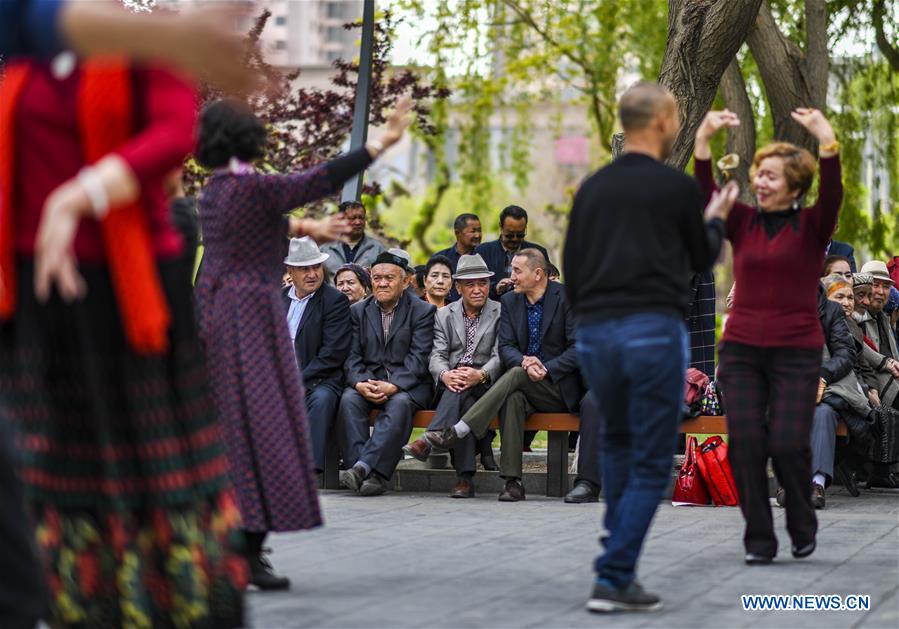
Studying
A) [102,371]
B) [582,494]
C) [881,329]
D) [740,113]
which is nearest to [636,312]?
[102,371]

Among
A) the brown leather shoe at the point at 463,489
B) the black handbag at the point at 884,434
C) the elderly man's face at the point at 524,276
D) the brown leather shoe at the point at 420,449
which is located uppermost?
the elderly man's face at the point at 524,276

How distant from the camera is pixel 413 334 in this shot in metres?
11.9

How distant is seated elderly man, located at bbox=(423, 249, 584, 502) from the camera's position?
11312mm

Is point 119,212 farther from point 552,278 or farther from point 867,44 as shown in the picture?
point 867,44

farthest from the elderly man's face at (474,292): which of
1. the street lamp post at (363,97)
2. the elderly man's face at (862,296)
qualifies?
the street lamp post at (363,97)

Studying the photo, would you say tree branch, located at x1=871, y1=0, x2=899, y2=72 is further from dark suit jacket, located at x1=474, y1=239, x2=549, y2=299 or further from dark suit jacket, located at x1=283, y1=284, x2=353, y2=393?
dark suit jacket, located at x1=283, y1=284, x2=353, y2=393

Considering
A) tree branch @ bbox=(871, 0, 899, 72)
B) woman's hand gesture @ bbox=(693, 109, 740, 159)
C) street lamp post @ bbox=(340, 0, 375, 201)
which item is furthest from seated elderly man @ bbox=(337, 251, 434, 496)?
tree branch @ bbox=(871, 0, 899, 72)

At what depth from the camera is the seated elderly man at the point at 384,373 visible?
11445 mm

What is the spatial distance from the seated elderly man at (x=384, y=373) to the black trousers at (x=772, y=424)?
4050 millimetres

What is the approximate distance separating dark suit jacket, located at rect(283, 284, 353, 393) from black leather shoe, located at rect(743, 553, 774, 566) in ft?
15.8

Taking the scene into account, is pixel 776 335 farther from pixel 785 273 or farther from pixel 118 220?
pixel 118 220

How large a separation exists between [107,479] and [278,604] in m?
1.95

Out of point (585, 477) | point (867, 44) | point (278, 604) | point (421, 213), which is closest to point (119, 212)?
point (278, 604)

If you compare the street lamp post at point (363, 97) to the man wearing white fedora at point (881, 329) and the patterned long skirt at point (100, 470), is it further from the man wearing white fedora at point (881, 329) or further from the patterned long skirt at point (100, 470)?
the patterned long skirt at point (100, 470)
